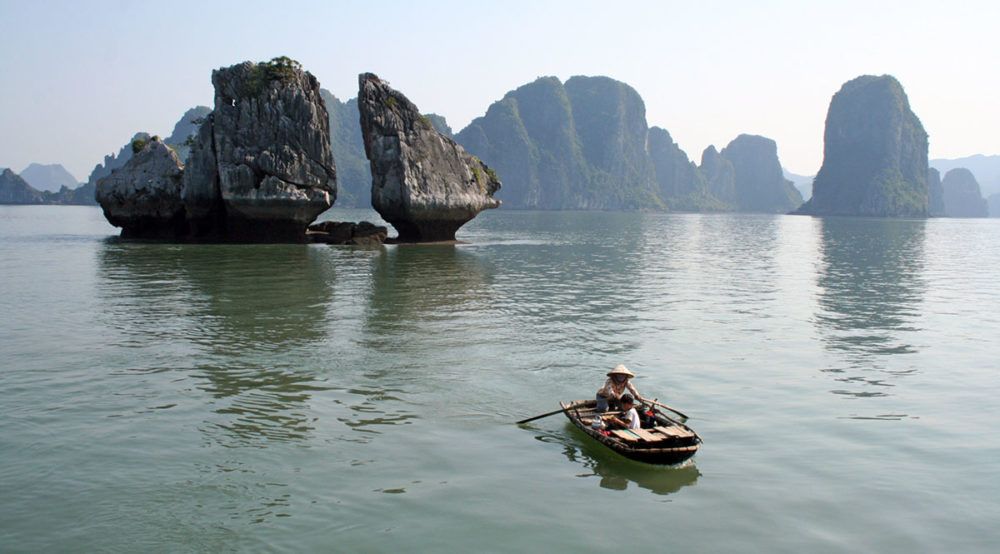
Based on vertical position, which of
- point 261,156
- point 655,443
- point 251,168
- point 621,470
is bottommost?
point 621,470

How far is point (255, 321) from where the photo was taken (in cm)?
2267

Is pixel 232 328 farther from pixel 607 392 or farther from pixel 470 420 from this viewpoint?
pixel 607 392

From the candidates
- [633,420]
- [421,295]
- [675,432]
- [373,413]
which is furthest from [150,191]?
[675,432]

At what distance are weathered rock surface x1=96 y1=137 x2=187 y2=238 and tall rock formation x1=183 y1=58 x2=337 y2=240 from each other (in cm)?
234

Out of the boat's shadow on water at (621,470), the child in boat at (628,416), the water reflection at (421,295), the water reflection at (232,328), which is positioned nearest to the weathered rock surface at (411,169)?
the water reflection at (421,295)

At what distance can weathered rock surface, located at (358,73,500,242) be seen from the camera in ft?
162

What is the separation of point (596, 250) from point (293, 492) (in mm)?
47597

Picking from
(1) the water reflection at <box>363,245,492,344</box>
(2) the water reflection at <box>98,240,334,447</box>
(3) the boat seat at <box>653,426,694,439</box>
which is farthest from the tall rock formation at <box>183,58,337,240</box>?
(3) the boat seat at <box>653,426,694,439</box>

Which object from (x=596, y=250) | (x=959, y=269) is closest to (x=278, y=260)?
(x=596, y=250)

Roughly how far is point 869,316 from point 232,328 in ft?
67.2

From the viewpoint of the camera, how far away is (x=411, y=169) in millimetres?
49406

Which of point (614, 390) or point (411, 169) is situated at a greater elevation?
point (411, 169)

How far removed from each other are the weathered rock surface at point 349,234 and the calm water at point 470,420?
22991 mm

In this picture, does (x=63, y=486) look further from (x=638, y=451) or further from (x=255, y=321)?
(x=255, y=321)
